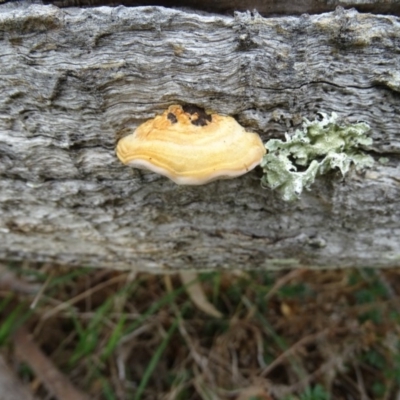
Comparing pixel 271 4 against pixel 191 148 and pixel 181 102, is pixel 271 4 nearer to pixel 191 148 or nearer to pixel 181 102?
pixel 181 102

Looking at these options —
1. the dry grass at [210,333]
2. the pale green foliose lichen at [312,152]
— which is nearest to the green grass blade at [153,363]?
the dry grass at [210,333]

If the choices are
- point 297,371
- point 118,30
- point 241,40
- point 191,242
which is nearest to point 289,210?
point 191,242

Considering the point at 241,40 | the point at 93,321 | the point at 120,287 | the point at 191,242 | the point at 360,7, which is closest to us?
the point at 241,40

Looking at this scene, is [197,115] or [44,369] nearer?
[197,115]

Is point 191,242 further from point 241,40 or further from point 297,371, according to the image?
point 297,371

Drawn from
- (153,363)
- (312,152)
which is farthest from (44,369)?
(312,152)

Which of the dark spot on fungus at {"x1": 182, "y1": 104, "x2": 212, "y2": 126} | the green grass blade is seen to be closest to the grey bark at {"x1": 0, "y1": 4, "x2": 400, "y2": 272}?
the dark spot on fungus at {"x1": 182, "y1": 104, "x2": 212, "y2": 126}

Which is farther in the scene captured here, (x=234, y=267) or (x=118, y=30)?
(x=234, y=267)
